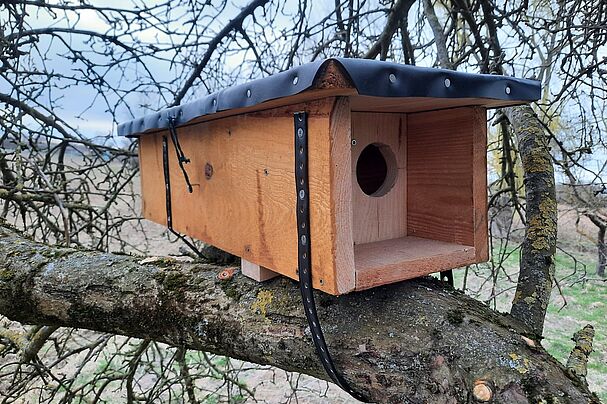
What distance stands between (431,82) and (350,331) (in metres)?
0.49

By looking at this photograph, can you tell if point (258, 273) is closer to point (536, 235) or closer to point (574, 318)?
point (536, 235)

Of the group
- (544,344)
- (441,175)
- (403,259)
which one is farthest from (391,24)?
(544,344)

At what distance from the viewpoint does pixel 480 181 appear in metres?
1.09

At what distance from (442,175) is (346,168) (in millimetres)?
419

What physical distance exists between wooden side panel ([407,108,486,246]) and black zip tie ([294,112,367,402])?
429 mm

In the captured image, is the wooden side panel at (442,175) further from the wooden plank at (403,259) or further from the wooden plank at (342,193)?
the wooden plank at (342,193)

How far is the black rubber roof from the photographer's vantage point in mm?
720

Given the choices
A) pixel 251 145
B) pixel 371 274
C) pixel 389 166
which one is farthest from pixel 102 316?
pixel 389 166

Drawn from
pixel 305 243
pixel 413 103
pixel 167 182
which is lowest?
pixel 305 243

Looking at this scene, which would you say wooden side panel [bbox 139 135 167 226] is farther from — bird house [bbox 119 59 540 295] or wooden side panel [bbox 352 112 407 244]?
wooden side panel [bbox 352 112 407 244]

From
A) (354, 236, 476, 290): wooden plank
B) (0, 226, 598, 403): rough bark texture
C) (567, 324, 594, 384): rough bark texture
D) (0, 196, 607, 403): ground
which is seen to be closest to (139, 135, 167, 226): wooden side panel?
(0, 226, 598, 403): rough bark texture

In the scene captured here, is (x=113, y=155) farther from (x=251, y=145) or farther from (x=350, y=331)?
(x=350, y=331)

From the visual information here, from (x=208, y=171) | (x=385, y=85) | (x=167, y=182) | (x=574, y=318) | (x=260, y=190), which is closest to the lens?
(x=385, y=85)

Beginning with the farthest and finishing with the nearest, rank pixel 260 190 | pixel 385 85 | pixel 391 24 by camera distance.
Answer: pixel 391 24, pixel 260 190, pixel 385 85
